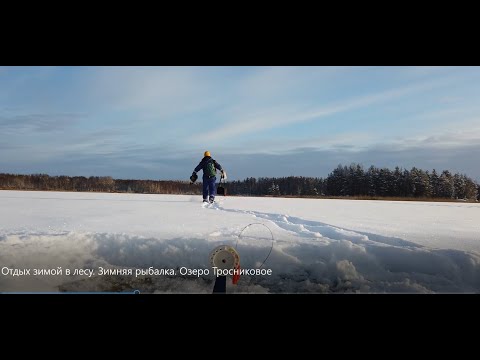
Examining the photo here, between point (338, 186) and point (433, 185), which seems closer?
point (338, 186)

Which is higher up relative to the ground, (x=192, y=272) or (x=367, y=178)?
(x=367, y=178)

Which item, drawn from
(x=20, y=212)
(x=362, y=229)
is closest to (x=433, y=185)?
(x=362, y=229)

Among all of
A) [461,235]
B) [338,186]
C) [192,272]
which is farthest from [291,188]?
[461,235]

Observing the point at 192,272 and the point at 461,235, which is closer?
the point at 192,272

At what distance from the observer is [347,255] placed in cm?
435

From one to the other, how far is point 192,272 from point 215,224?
165cm

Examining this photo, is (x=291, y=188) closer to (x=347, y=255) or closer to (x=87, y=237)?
(x=347, y=255)

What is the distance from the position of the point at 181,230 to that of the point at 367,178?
11.9 feet

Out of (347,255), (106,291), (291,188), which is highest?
(291,188)

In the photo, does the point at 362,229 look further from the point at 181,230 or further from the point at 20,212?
the point at 20,212

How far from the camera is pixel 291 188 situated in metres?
5.49

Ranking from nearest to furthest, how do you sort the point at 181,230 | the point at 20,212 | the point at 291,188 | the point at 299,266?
the point at 299,266 → the point at 181,230 → the point at 291,188 → the point at 20,212
